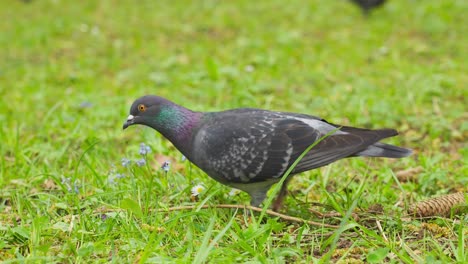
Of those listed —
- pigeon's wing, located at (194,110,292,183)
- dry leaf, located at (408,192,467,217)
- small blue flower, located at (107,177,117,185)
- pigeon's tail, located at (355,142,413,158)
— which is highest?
pigeon's wing, located at (194,110,292,183)

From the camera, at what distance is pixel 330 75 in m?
7.45

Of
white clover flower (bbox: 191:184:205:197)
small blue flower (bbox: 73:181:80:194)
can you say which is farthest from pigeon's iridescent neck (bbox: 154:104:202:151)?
small blue flower (bbox: 73:181:80:194)

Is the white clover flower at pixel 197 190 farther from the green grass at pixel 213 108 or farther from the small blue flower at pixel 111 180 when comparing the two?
the small blue flower at pixel 111 180

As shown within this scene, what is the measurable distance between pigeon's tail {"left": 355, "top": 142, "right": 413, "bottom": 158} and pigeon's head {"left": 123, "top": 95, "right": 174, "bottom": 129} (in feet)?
4.19

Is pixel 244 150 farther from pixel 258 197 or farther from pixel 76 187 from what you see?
pixel 76 187

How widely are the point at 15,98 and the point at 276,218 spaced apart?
4.29 meters

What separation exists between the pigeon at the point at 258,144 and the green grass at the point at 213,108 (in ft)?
0.81

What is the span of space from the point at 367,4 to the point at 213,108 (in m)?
4.73

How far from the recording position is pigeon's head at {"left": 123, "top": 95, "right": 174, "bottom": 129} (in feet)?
13.7

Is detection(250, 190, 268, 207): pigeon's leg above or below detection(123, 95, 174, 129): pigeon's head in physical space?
below

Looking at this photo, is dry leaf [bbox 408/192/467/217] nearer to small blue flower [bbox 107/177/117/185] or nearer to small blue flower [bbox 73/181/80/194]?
small blue flower [bbox 107/177/117/185]

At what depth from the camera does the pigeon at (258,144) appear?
153 inches

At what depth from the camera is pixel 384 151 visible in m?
3.99

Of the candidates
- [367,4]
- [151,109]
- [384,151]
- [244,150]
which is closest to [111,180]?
[151,109]
